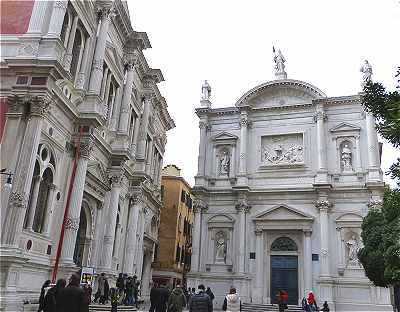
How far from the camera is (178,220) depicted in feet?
136

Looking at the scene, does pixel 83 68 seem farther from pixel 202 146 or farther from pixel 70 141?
pixel 202 146

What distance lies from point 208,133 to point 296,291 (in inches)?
493

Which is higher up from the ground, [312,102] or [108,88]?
[312,102]

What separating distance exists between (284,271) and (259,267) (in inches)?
63.5

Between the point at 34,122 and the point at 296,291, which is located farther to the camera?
the point at 296,291

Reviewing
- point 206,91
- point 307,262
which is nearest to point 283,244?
point 307,262

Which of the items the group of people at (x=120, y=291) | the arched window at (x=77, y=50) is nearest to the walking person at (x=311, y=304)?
the group of people at (x=120, y=291)

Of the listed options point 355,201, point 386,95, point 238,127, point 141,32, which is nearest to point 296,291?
point 355,201

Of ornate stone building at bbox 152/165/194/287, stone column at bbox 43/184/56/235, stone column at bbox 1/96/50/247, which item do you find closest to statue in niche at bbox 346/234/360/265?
stone column at bbox 43/184/56/235

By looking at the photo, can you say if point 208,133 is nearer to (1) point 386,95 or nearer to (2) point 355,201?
(2) point 355,201

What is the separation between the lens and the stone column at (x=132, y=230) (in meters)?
25.1

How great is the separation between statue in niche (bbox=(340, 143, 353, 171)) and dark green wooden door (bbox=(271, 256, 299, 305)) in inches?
263

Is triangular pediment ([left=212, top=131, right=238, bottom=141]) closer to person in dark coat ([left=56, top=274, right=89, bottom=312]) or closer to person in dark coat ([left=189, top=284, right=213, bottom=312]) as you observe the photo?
person in dark coat ([left=189, top=284, right=213, bottom=312])

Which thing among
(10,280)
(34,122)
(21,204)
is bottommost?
(10,280)
